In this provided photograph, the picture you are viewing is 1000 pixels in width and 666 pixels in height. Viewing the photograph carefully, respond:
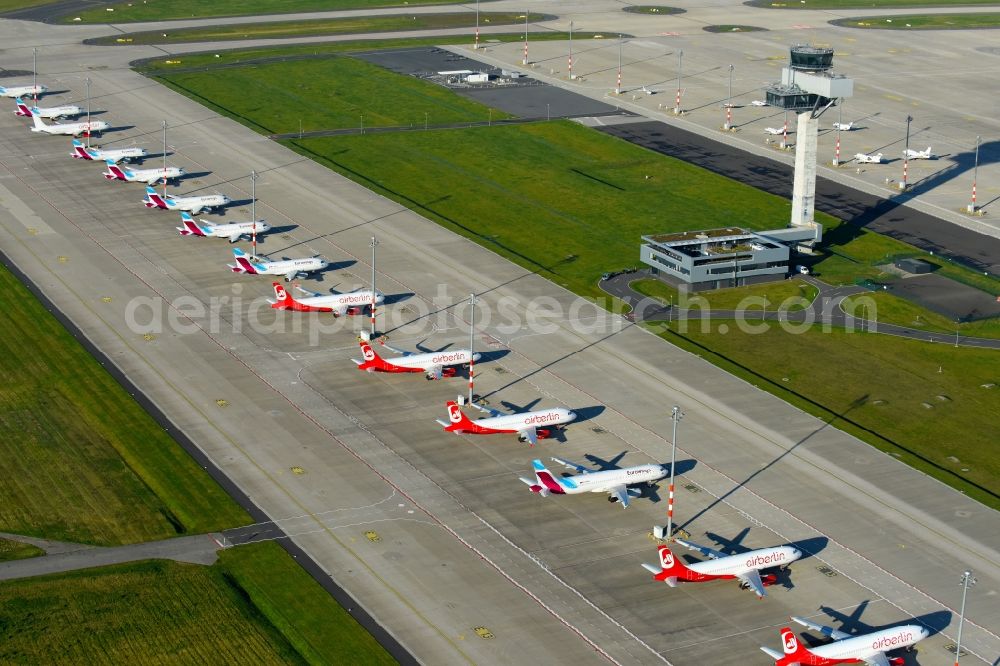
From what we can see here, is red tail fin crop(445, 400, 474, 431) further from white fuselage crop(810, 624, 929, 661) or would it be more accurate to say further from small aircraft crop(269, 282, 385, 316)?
white fuselage crop(810, 624, 929, 661)

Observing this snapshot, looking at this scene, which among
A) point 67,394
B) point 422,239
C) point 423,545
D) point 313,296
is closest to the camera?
point 423,545

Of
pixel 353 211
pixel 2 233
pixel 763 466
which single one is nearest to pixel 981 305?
pixel 763 466

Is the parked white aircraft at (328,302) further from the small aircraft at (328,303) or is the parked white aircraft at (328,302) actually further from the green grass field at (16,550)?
the green grass field at (16,550)

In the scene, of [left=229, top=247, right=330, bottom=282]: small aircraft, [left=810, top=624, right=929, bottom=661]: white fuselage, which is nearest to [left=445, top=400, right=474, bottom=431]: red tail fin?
[left=810, top=624, right=929, bottom=661]: white fuselage

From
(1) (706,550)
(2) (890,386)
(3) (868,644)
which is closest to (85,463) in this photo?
(1) (706,550)

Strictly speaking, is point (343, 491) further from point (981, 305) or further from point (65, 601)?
point (981, 305)
